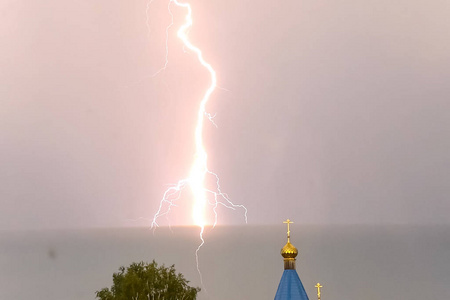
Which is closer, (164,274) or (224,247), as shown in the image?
(164,274)

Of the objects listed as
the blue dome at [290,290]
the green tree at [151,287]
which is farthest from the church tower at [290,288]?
the green tree at [151,287]

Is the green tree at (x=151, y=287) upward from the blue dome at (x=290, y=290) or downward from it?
upward

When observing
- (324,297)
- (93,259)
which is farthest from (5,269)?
(324,297)

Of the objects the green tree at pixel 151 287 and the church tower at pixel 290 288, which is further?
the green tree at pixel 151 287

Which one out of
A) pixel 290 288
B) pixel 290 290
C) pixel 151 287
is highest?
pixel 151 287

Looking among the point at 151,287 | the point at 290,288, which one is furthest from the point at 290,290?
the point at 151,287

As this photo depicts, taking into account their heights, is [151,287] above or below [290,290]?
above

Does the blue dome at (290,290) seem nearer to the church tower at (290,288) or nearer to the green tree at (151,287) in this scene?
the church tower at (290,288)

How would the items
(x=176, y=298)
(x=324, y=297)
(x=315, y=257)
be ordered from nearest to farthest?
(x=176, y=298)
(x=324, y=297)
(x=315, y=257)

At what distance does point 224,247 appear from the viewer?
149m

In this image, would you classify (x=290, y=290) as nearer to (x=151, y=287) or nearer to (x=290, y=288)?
(x=290, y=288)

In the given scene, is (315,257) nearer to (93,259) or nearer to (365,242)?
(365,242)

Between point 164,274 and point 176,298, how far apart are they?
158cm

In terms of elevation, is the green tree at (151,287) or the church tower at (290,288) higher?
the green tree at (151,287)
